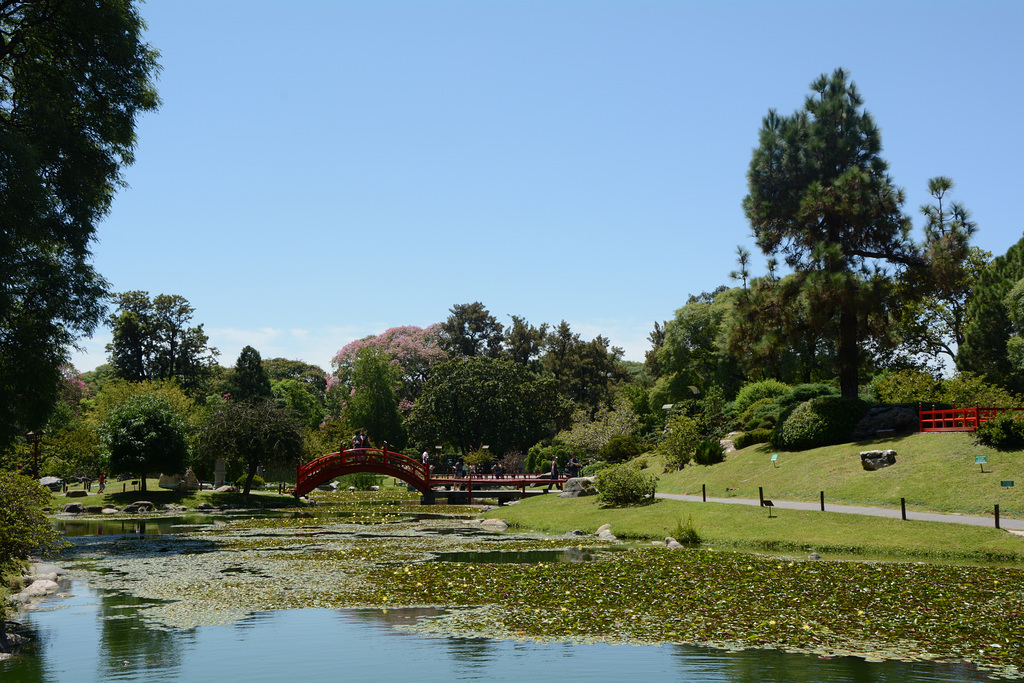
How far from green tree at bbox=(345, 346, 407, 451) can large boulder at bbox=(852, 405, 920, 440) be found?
158 ft

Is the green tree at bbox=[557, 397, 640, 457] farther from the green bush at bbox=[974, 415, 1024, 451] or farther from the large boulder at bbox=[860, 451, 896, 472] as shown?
the green bush at bbox=[974, 415, 1024, 451]

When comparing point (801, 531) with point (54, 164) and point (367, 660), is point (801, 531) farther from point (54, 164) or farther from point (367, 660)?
point (54, 164)

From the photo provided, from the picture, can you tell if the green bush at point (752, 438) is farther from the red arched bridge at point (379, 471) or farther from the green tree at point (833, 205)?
the red arched bridge at point (379, 471)

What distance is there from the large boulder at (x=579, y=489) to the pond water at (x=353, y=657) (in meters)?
22.3

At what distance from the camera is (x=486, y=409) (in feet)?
204

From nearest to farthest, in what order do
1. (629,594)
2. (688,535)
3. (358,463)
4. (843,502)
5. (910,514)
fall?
(629,594) < (688,535) < (910,514) < (843,502) < (358,463)

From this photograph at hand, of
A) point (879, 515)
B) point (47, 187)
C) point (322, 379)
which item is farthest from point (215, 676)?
point (322, 379)

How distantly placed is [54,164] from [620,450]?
35611 mm

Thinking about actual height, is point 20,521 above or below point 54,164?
below

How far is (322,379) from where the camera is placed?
375 feet

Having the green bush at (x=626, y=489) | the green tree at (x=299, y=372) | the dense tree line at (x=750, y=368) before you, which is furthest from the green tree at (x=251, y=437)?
the green tree at (x=299, y=372)

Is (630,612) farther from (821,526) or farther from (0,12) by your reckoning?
(0,12)

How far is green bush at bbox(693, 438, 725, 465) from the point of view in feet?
138

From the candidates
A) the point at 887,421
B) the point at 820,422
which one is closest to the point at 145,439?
the point at 820,422
